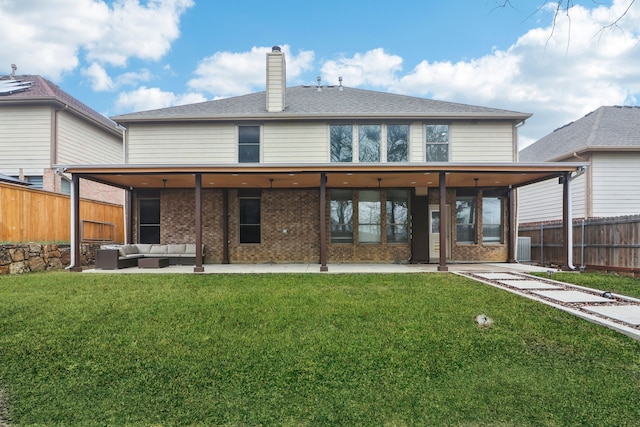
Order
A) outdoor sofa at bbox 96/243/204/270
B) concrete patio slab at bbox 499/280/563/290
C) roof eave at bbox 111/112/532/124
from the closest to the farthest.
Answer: concrete patio slab at bbox 499/280/563/290, outdoor sofa at bbox 96/243/204/270, roof eave at bbox 111/112/532/124

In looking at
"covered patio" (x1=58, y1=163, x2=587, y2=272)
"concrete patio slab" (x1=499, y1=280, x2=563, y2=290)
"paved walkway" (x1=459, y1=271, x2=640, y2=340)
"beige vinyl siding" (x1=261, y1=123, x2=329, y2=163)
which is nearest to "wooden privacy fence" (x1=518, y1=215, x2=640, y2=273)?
"covered patio" (x1=58, y1=163, x2=587, y2=272)

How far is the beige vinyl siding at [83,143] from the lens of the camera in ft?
45.5

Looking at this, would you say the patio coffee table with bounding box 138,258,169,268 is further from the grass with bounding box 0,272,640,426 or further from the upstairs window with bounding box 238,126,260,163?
the grass with bounding box 0,272,640,426

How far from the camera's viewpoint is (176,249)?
12.3 meters

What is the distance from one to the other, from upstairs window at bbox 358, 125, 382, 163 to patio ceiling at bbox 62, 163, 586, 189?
1140 mm

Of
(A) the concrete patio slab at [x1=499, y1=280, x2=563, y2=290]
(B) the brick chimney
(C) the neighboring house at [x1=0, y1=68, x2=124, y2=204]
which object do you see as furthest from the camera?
(C) the neighboring house at [x1=0, y1=68, x2=124, y2=204]

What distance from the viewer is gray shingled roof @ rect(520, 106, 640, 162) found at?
1375cm

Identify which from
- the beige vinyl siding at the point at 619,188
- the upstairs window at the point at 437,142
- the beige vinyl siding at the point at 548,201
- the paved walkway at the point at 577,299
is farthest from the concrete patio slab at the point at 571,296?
the beige vinyl siding at the point at 548,201

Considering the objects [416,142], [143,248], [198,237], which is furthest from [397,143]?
[143,248]

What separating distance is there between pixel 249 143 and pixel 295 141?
158 cm

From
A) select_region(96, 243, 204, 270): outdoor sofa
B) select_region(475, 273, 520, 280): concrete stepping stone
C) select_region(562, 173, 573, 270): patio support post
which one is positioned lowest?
select_region(475, 273, 520, 280): concrete stepping stone

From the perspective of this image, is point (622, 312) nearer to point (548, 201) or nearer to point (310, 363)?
point (310, 363)

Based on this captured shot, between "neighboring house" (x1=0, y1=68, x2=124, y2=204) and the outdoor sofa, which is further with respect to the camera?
"neighboring house" (x1=0, y1=68, x2=124, y2=204)

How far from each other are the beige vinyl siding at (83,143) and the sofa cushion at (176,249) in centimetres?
560
